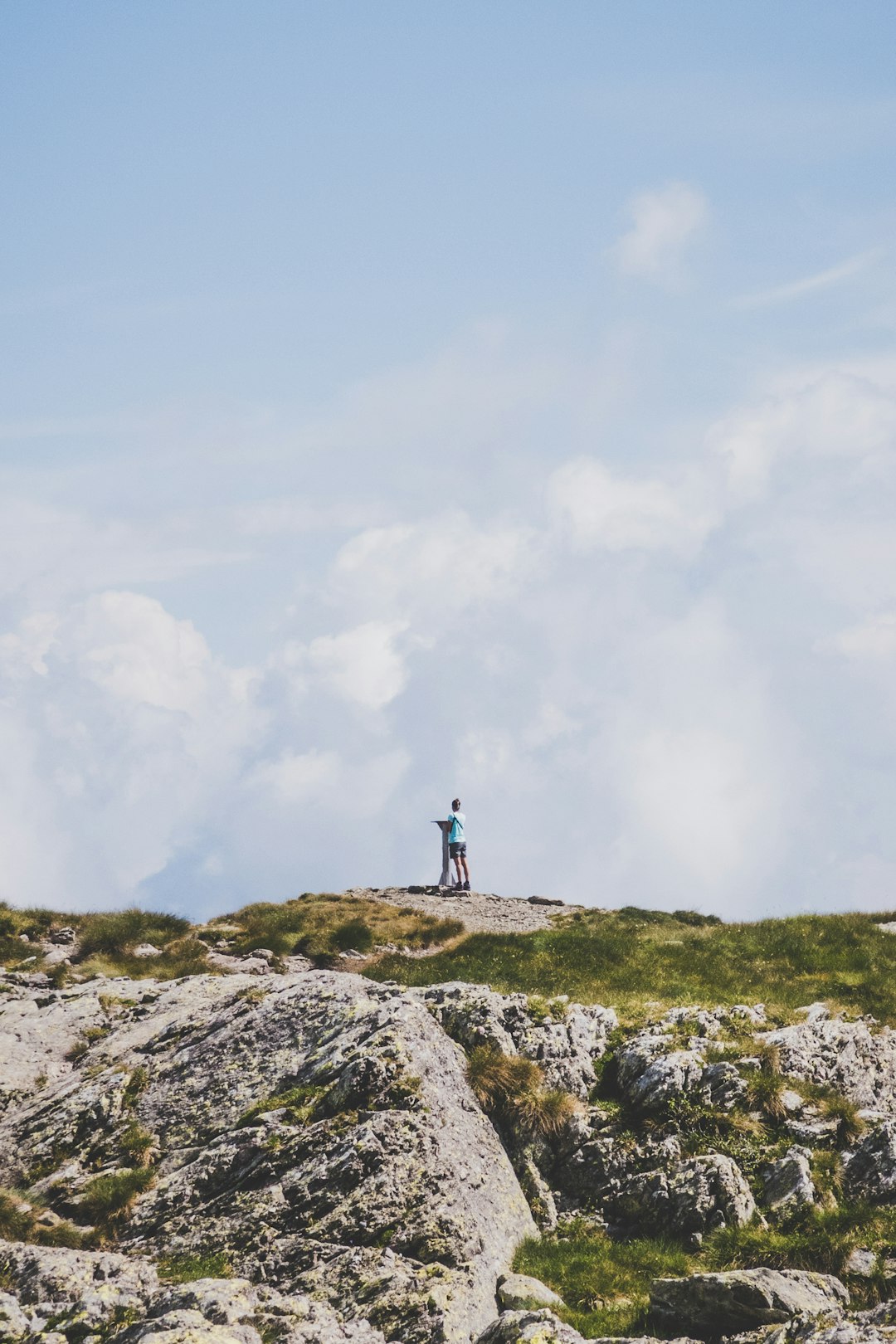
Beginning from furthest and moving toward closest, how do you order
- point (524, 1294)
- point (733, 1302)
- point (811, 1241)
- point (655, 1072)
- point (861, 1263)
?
point (655, 1072) → point (811, 1241) → point (861, 1263) → point (524, 1294) → point (733, 1302)

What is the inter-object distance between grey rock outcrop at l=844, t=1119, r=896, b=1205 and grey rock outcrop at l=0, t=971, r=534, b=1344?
5.36 meters

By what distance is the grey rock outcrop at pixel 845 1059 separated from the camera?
66.4 ft

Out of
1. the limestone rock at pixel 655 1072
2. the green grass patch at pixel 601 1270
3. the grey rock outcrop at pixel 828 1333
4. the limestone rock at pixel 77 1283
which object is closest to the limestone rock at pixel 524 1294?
the green grass patch at pixel 601 1270

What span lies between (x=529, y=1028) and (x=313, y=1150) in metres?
5.60

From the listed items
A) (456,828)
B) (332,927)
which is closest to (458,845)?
(456,828)

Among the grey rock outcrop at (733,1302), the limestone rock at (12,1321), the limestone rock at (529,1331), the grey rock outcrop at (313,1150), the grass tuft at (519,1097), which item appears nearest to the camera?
the limestone rock at (529,1331)

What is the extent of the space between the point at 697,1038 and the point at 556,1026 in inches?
112

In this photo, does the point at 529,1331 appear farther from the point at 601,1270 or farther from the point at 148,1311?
the point at 148,1311

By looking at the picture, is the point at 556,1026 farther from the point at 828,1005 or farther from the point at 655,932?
the point at 655,932

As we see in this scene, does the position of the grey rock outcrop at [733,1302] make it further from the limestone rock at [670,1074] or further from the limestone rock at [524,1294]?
the limestone rock at [670,1074]

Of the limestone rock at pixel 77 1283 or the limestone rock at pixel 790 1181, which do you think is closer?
the limestone rock at pixel 77 1283

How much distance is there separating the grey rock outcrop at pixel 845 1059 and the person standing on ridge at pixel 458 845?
3064cm

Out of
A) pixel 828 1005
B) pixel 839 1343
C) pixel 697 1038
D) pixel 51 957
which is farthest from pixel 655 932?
pixel 839 1343

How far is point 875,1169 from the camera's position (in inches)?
666
